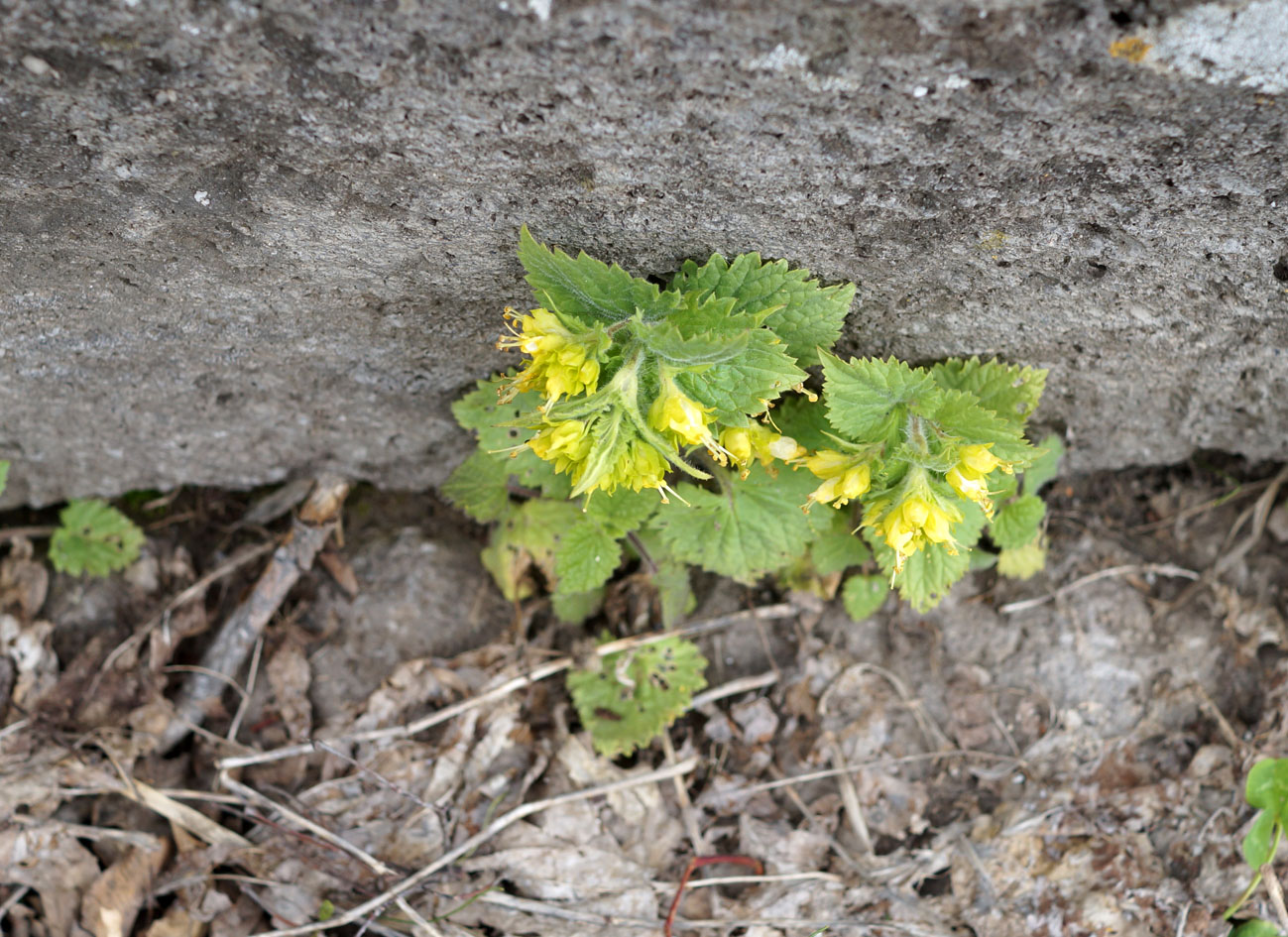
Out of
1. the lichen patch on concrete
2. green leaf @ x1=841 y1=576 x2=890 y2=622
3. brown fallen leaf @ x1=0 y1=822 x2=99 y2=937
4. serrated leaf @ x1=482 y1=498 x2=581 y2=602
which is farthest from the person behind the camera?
green leaf @ x1=841 y1=576 x2=890 y2=622

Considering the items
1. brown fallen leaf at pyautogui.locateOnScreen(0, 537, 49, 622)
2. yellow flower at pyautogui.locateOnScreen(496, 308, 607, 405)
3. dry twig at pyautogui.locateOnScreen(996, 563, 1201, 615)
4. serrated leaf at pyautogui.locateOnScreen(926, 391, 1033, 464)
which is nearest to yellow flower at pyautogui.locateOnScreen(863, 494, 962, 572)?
serrated leaf at pyautogui.locateOnScreen(926, 391, 1033, 464)

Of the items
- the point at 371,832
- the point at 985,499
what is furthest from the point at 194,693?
the point at 985,499

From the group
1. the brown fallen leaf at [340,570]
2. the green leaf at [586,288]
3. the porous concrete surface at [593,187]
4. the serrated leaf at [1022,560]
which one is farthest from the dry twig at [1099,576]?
the brown fallen leaf at [340,570]

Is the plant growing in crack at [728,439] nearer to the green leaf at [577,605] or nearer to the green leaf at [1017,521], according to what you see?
the green leaf at [1017,521]

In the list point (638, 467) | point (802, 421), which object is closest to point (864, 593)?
point (802, 421)

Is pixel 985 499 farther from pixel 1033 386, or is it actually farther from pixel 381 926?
pixel 381 926

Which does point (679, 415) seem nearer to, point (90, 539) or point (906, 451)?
point (906, 451)

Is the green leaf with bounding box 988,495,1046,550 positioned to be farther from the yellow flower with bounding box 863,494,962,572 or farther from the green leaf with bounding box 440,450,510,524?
the green leaf with bounding box 440,450,510,524
